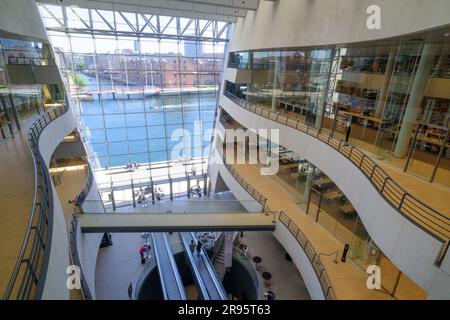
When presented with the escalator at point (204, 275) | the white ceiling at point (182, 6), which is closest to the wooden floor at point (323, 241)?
the escalator at point (204, 275)

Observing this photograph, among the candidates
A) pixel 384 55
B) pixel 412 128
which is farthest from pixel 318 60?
pixel 412 128

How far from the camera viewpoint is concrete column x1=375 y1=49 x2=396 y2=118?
764 centimetres

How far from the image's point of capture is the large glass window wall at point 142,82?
611 inches

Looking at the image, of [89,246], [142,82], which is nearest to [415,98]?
[89,246]

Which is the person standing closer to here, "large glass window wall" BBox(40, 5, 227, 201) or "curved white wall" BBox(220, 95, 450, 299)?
"curved white wall" BBox(220, 95, 450, 299)

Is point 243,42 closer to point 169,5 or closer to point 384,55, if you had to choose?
point 169,5

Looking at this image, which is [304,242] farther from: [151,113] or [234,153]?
[151,113]

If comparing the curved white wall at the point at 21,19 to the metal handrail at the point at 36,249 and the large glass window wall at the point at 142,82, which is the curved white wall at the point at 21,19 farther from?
the metal handrail at the point at 36,249

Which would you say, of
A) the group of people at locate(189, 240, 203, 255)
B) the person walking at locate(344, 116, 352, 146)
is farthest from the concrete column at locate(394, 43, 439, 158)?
the group of people at locate(189, 240, 203, 255)

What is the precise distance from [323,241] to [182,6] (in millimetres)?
13148

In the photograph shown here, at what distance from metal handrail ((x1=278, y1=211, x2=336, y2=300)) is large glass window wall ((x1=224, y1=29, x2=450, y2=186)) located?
3.31 meters

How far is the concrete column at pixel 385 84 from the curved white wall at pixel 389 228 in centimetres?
197

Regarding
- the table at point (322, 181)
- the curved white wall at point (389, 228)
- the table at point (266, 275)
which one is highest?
the curved white wall at point (389, 228)
